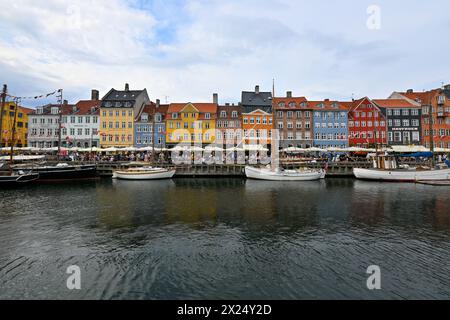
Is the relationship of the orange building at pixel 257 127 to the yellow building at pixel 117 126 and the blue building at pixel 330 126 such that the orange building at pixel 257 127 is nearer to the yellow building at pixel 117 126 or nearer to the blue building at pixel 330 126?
the blue building at pixel 330 126

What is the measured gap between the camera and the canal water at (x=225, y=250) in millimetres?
8094

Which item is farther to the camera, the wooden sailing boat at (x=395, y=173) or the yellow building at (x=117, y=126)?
the yellow building at (x=117, y=126)

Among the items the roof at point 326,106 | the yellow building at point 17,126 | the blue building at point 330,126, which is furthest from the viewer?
the roof at point 326,106

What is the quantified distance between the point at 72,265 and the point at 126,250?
2058 mm

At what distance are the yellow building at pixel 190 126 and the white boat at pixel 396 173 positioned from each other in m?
33.7

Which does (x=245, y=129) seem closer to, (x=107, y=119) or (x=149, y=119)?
(x=149, y=119)

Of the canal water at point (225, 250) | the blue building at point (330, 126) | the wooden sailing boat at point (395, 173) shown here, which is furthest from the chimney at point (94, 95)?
the wooden sailing boat at point (395, 173)

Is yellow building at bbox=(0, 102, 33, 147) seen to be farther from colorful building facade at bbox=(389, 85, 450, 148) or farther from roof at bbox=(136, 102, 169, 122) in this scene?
colorful building facade at bbox=(389, 85, 450, 148)

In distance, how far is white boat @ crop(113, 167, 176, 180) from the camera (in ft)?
125

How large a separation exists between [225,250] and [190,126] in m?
52.0

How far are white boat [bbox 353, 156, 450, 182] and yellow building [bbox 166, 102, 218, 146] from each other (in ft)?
111

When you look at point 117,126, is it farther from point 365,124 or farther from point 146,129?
point 365,124

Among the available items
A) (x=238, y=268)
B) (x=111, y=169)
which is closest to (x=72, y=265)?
(x=238, y=268)

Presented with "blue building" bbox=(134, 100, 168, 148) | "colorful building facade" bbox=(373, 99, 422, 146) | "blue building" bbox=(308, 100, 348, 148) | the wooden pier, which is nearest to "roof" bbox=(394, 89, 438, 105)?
"colorful building facade" bbox=(373, 99, 422, 146)
